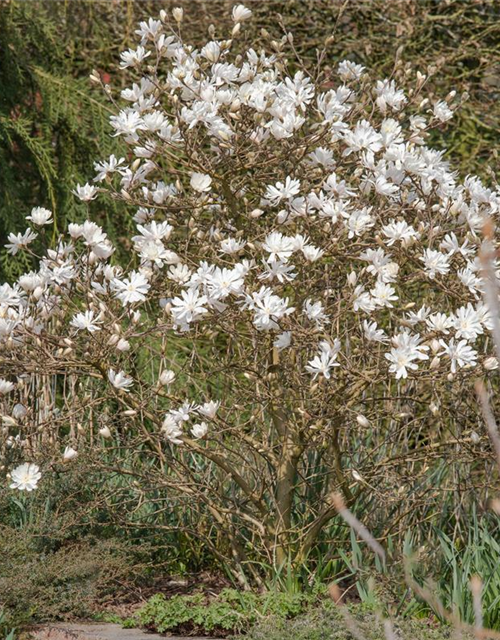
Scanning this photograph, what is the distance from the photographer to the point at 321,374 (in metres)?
3.18

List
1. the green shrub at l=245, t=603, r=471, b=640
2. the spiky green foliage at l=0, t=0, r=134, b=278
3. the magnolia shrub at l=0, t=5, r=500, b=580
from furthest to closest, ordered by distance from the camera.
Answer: the spiky green foliage at l=0, t=0, r=134, b=278
the magnolia shrub at l=0, t=5, r=500, b=580
the green shrub at l=245, t=603, r=471, b=640

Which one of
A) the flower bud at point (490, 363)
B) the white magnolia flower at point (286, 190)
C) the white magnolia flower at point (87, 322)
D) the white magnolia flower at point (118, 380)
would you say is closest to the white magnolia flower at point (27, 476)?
the white magnolia flower at point (118, 380)

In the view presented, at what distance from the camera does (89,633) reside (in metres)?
3.37

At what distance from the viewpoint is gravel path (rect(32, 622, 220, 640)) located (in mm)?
3193

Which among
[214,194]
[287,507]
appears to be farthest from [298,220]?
→ [287,507]

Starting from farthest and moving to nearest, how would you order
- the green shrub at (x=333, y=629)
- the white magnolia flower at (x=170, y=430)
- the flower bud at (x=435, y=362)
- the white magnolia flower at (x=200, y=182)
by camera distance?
the white magnolia flower at (x=200, y=182) < the white magnolia flower at (x=170, y=430) < the flower bud at (x=435, y=362) < the green shrub at (x=333, y=629)

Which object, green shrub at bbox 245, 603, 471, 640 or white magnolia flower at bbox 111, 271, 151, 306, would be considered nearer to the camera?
green shrub at bbox 245, 603, 471, 640

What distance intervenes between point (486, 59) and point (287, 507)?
356cm

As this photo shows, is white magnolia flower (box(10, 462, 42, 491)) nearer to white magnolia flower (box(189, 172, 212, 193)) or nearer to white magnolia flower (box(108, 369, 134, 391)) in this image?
white magnolia flower (box(108, 369, 134, 391))

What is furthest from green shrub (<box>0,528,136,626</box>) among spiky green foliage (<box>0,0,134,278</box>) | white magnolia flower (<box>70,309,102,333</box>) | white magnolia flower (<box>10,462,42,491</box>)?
spiky green foliage (<box>0,0,134,278</box>)

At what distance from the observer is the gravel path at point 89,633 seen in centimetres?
319

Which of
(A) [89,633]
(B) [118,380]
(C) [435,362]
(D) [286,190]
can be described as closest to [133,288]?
(B) [118,380]

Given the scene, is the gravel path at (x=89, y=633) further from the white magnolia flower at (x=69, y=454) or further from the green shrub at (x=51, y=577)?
the white magnolia flower at (x=69, y=454)

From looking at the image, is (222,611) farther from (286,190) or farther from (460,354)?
(286,190)
